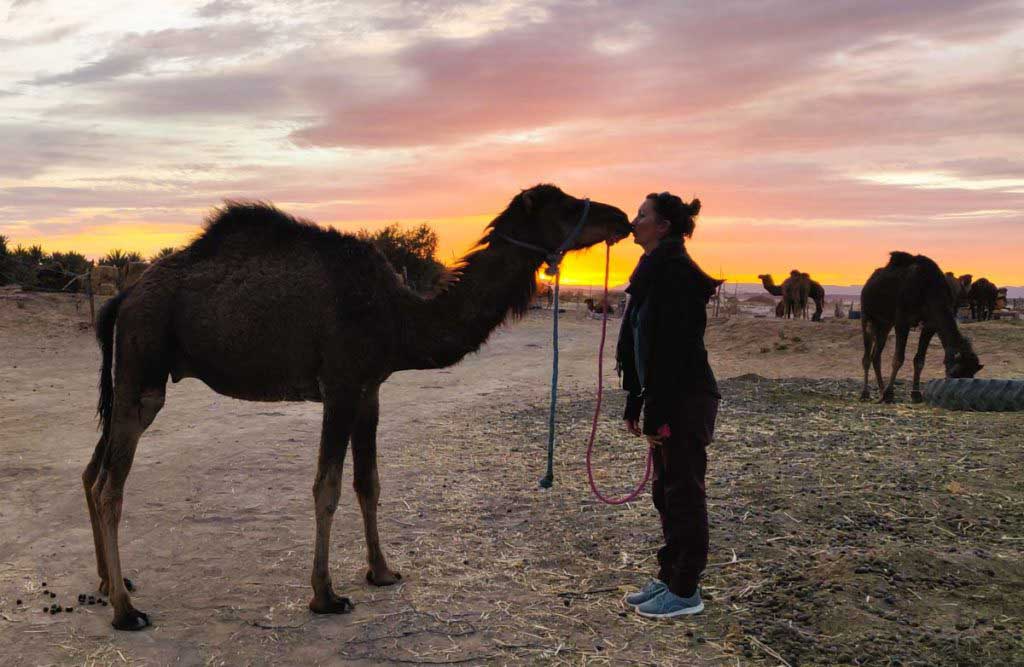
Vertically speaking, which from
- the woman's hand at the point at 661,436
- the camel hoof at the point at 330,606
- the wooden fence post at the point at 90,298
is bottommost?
the camel hoof at the point at 330,606

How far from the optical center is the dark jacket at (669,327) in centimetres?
452

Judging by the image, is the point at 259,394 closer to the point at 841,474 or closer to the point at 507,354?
the point at 841,474

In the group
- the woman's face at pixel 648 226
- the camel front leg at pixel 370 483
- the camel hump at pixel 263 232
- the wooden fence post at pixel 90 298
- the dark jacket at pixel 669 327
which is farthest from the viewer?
the wooden fence post at pixel 90 298

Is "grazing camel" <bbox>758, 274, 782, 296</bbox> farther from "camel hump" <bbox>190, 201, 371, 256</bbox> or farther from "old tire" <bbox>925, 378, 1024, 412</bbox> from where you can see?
"camel hump" <bbox>190, 201, 371, 256</bbox>

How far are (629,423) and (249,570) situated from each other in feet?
10.8

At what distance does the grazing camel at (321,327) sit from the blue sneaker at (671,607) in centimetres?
194

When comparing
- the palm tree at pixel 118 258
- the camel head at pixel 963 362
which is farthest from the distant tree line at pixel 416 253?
the camel head at pixel 963 362

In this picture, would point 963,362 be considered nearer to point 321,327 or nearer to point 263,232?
point 321,327

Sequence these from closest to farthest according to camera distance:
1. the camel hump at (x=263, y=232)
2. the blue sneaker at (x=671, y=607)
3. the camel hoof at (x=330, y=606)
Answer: the blue sneaker at (x=671, y=607) → the camel hoof at (x=330, y=606) → the camel hump at (x=263, y=232)

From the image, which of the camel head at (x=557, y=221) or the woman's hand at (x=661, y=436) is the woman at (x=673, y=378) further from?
the camel head at (x=557, y=221)

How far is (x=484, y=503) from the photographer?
7.54m

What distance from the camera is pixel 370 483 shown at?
222 inches

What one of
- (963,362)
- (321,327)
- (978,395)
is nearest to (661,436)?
(321,327)

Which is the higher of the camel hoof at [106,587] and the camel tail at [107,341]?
the camel tail at [107,341]
